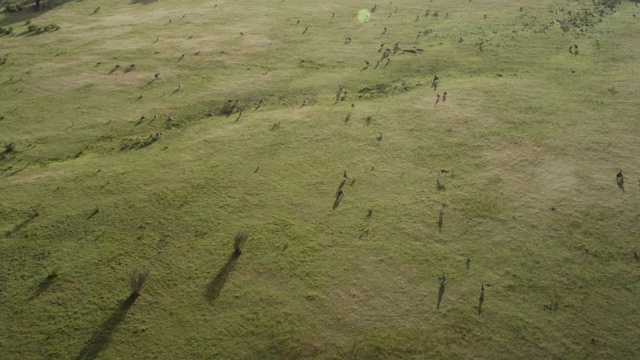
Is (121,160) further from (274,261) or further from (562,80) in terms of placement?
(562,80)

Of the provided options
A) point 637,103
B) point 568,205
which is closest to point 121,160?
point 568,205

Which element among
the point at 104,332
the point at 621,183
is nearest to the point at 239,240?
the point at 104,332

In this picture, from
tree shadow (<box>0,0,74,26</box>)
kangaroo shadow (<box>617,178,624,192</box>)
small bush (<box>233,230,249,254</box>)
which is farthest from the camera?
tree shadow (<box>0,0,74,26</box>)

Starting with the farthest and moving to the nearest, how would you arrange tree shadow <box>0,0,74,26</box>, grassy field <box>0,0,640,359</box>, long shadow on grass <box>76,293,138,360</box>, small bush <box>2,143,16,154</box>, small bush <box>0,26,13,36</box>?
tree shadow <box>0,0,74,26</box>
small bush <box>0,26,13,36</box>
small bush <box>2,143,16,154</box>
grassy field <box>0,0,640,359</box>
long shadow on grass <box>76,293,138,360</box>

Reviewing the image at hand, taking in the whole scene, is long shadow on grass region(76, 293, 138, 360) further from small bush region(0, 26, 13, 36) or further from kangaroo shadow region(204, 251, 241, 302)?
small bush region(0, 26, 13, 36)

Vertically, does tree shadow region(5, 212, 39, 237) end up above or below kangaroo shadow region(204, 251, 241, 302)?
above

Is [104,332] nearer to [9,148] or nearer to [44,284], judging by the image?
[44,284]

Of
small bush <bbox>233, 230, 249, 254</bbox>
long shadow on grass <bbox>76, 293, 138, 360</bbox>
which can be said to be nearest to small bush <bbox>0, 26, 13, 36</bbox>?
small bush <bbox>233, 230, 249, 254</bbox>
